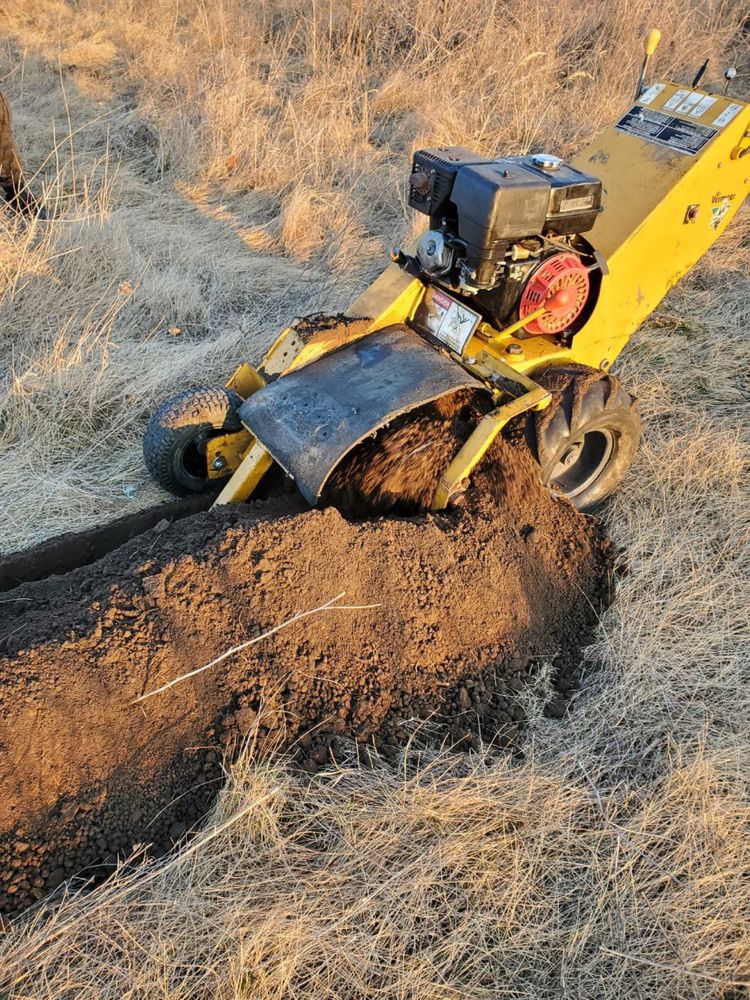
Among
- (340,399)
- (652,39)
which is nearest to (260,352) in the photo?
(340,399)

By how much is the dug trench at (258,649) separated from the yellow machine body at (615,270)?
307 millimetres

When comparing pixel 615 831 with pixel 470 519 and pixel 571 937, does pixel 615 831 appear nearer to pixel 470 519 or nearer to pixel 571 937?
pixel 571 937

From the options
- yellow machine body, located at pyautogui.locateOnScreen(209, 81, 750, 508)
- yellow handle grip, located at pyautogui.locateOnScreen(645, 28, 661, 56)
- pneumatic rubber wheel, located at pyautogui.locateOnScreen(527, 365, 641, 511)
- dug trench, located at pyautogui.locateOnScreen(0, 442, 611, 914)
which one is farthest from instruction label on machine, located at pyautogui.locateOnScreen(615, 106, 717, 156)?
dug trench, located at pyautogui.locateOnScreen(0, 442, 611, 914)

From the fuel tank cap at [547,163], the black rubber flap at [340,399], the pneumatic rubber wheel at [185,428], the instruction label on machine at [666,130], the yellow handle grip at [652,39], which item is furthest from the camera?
the instruction label on machine at [666,130]

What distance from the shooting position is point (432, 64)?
766 cm

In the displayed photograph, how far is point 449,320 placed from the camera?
136 inches

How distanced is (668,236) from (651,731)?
229 cm

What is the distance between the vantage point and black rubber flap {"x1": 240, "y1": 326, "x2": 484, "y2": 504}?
2982 mm

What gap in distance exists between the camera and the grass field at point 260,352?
225cm

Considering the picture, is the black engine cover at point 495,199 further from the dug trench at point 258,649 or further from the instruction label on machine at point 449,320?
the dug trench at point 258,649

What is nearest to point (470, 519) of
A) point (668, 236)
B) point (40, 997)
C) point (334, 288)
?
point (668, 236)

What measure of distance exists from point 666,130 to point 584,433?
1645 millimetres

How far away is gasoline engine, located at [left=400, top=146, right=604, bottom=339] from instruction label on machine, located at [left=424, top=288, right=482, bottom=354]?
62 millimetres

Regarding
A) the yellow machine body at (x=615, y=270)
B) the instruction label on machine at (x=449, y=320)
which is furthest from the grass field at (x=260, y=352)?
the instruction label on machine at (x=449, y=320)
